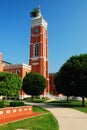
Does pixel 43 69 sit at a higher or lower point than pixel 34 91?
higher

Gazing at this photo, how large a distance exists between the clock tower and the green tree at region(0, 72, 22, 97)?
133ft

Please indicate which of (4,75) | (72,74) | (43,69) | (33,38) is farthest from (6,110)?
(33,38)

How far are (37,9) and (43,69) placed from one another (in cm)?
2418

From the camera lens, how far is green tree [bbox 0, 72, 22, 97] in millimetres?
→ 34906

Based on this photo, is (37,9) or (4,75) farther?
(37,9)

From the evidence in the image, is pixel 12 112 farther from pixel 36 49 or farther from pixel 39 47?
pixel 36 49

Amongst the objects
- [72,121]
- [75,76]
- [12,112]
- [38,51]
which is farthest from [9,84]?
[38,51]

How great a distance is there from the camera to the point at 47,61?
270 feet

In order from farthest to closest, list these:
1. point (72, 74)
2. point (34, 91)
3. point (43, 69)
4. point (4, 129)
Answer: point (43, 69) → point (34, 91) → point (72, 74) → point (4, 129)

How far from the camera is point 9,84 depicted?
35625 millimetres

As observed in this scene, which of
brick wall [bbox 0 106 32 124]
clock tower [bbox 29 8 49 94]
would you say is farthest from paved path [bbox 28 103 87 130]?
clock tower [bbox 29 8 49 94]

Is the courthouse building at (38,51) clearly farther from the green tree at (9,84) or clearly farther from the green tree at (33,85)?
the green tree at (9,84)

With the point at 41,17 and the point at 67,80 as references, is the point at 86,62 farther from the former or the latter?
the point at 41,17

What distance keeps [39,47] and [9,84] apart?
4561 centimetres
